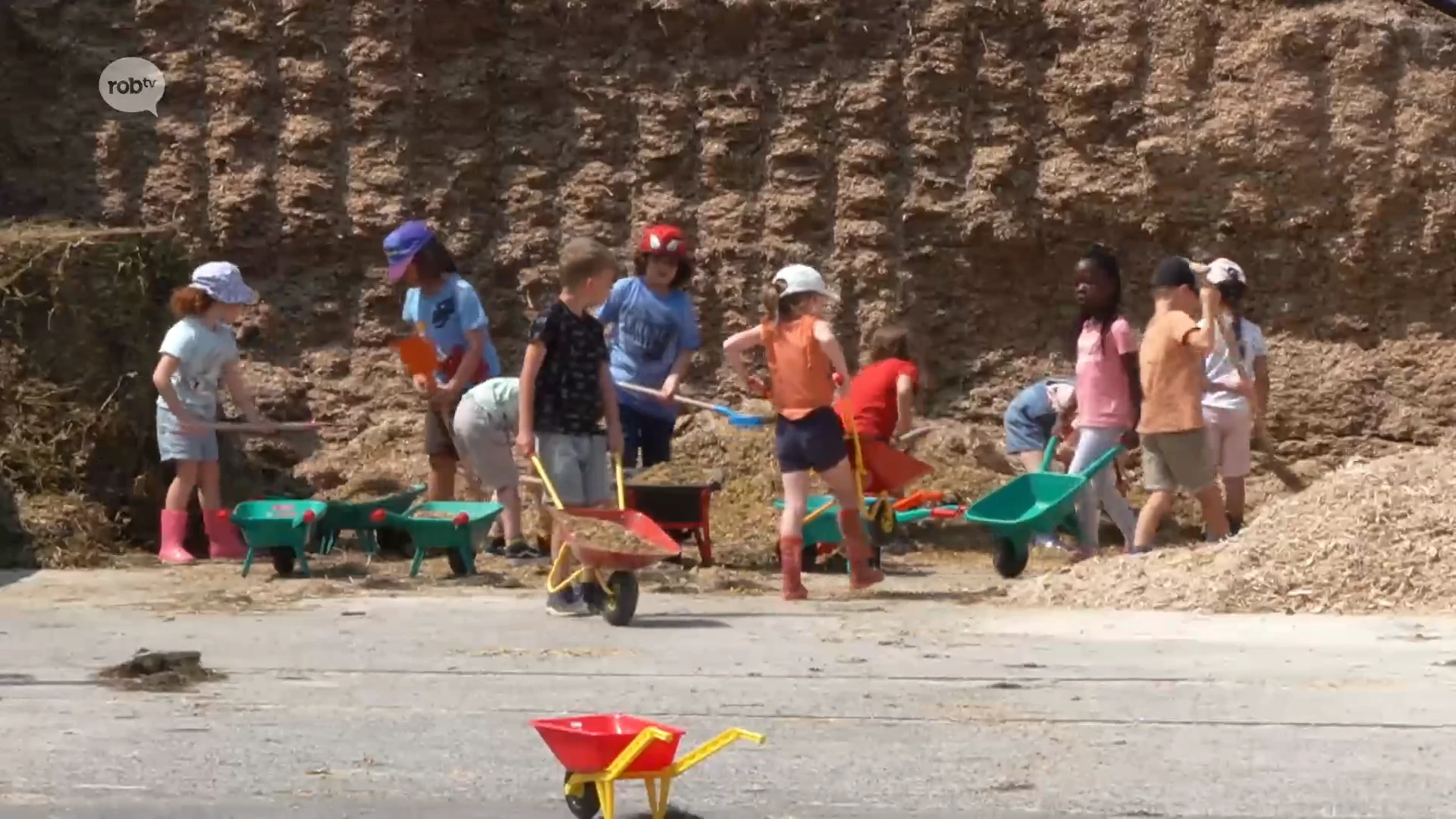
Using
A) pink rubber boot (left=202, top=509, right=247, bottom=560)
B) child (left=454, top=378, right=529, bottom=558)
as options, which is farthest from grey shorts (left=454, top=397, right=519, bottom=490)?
pink rubber boot (left=202, top=509, right=247, bottom=560)

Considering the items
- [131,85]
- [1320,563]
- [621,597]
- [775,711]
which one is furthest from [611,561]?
[131,85]

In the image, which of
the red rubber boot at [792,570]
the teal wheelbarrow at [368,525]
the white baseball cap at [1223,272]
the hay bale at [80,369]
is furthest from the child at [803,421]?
the hay bale at [80,369]

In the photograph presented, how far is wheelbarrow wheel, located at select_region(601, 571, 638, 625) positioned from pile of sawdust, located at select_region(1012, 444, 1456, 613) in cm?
184

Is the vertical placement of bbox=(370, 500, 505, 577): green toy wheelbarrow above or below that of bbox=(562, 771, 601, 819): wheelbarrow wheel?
above

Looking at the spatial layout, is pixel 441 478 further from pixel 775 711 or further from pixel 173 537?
pixel 775 711

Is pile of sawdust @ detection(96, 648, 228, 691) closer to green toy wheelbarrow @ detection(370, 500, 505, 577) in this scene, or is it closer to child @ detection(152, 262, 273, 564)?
green toy wheelbarrow @ detection(370, 500, 505, 577)

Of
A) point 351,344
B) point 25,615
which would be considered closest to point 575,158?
point 351,344

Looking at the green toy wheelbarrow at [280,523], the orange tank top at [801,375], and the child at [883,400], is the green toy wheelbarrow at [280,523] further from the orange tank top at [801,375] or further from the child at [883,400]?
the child at [883,400]

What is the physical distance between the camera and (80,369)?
12.3m

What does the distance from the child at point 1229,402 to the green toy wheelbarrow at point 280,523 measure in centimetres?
467

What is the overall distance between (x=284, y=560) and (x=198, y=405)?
4.61 ft

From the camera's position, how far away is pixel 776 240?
48.3 ft

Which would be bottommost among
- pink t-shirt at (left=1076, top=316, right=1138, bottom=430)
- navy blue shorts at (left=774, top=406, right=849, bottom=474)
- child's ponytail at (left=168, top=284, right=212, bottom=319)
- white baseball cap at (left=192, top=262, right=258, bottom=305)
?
navy blue shorts at (left=774, top=406, right=849, bottom=474)

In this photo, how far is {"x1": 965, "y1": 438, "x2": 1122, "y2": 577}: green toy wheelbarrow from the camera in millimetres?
10414
